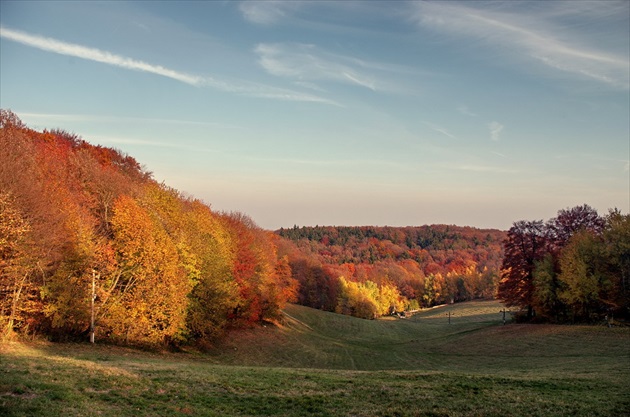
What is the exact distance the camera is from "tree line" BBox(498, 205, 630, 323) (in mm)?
50844

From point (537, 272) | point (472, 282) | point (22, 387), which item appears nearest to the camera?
point (22, 387)

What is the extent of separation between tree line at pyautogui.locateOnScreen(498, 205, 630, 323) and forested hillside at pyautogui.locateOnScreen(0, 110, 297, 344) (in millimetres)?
38699

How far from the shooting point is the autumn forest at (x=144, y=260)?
95.8 ft

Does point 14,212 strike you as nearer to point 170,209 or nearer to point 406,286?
point 170,209

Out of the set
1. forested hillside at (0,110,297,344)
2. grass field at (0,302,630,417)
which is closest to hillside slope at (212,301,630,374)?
grass field at (0,302,630,417)

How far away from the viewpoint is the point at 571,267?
173 ft

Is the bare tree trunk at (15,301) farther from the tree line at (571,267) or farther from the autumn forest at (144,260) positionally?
the tree line at (571,267)

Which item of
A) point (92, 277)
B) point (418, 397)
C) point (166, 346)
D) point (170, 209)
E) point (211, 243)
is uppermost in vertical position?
point (170, 209)

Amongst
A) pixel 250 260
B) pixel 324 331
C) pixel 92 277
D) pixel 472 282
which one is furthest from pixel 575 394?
pixel 472 282

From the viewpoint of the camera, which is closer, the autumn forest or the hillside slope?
the autumn forest

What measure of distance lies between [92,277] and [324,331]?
53.5 m

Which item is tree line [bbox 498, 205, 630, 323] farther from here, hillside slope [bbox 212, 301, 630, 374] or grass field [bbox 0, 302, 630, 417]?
grass field [bbox 0, 302, 630, 417]

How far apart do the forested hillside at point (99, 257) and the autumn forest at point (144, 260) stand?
101 mm

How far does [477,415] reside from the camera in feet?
53.7
